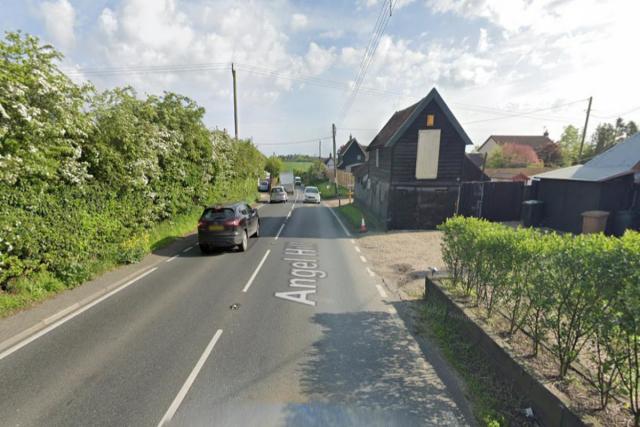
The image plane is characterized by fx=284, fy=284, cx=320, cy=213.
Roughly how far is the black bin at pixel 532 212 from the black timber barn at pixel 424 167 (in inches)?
157

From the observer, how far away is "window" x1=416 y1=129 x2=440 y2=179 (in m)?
14.8

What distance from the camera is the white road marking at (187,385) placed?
11.1 feet

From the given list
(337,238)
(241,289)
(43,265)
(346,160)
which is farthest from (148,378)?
(346,160)

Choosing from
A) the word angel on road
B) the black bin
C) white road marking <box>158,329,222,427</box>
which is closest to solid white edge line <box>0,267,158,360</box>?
white road marking <box>158,329,222,427</box>

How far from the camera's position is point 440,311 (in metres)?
5.80

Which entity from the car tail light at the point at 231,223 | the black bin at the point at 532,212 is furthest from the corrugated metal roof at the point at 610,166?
the car tail light at the point at 231,223

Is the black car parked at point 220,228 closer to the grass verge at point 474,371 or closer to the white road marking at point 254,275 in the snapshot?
the white road marking at point 254,275

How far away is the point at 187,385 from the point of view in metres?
3.90

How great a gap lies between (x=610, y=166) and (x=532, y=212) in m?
3.74

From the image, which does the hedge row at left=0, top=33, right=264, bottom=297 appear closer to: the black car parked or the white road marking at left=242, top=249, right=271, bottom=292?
the black car parked

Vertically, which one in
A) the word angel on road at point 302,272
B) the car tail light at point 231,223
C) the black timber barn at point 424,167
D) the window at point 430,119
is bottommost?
the word angel on road at point 302,272

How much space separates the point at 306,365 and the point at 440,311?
120 inches

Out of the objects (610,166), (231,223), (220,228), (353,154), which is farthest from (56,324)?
(353,154)

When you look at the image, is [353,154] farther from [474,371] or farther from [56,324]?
[474,371]
